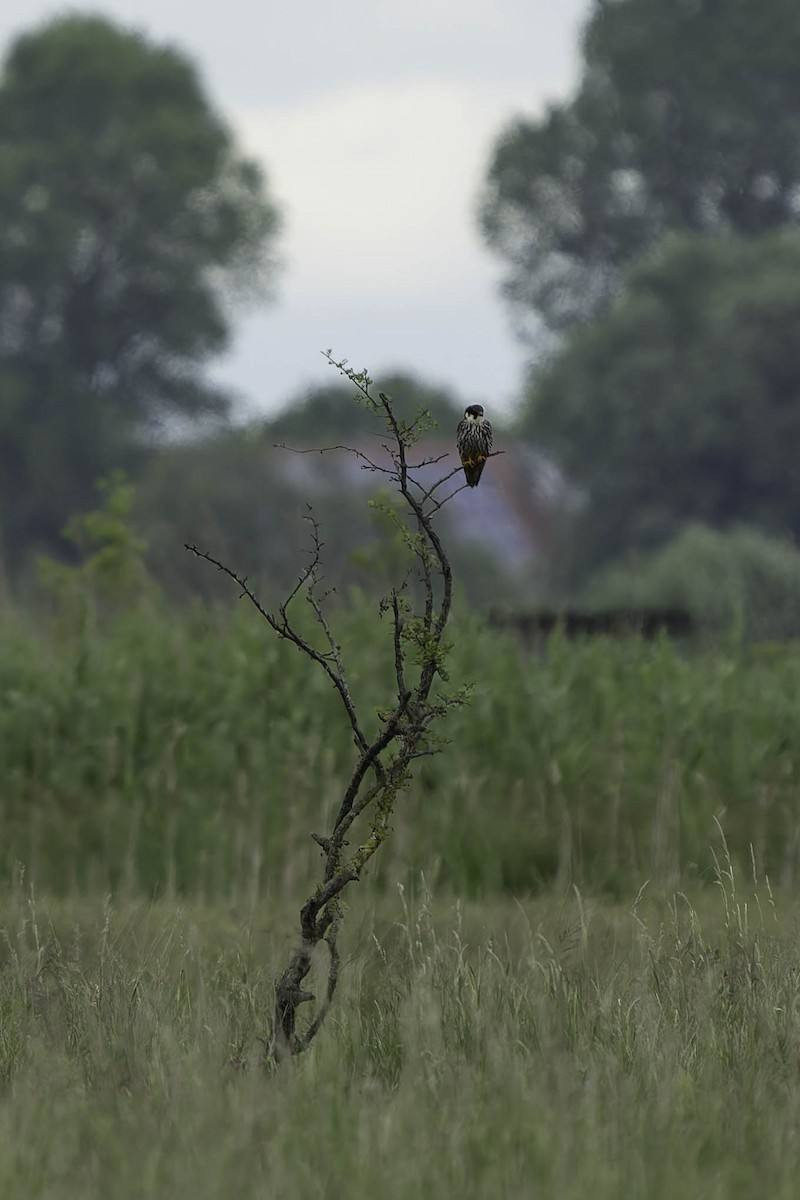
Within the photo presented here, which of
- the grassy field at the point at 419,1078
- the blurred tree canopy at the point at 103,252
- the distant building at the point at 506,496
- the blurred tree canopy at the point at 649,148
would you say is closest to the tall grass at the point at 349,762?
the grassy field at the point at 419,1078

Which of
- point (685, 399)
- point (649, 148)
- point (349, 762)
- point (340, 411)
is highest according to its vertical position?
point (649, 148)

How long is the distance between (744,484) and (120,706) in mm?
27345

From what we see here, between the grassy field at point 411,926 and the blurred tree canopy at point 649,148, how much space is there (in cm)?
3212

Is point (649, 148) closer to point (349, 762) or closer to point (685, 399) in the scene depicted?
point (685, 399)

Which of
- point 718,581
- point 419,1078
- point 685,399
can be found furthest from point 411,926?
point 685,399

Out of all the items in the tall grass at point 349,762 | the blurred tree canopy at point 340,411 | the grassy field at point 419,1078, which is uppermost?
the blurred tree canopy at point 340,411

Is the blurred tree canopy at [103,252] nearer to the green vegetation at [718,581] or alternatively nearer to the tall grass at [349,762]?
the green vegetation at [718,581]

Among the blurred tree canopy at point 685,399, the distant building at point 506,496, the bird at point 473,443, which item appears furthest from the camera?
the distant building at point 506,496

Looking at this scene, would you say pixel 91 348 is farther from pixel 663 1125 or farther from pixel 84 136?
pixel 663 1125

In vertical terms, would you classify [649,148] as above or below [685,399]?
above

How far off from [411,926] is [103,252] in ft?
122

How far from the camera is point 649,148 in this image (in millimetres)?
42812

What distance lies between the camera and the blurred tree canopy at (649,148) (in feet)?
140

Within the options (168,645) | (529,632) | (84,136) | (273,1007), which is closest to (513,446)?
(84,136)
